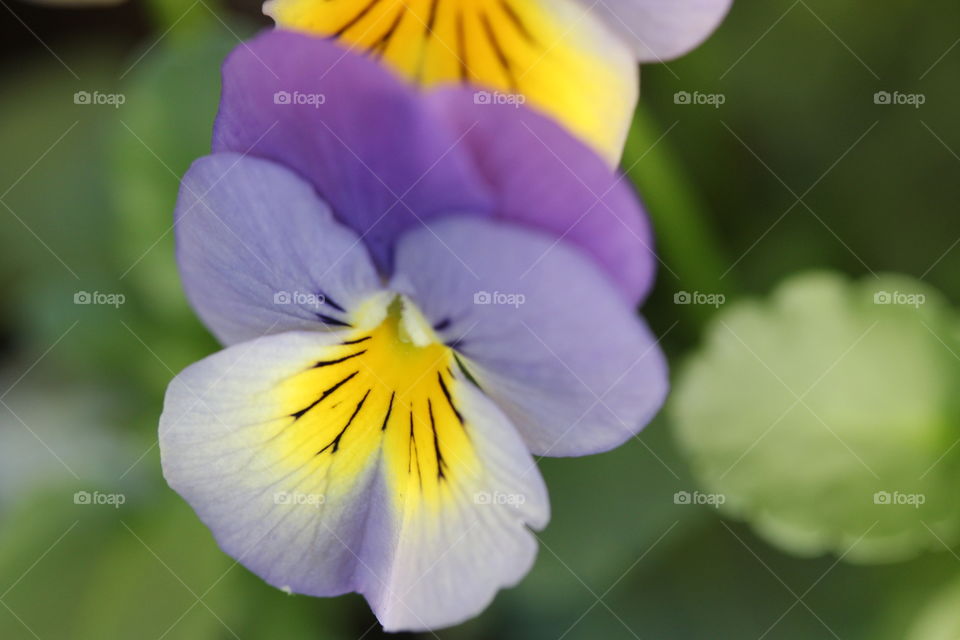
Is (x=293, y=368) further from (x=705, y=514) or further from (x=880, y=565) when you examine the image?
(x=880, y=565)

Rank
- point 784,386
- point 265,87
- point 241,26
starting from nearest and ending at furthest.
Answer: point 265,87, point 784,386, point 241,26

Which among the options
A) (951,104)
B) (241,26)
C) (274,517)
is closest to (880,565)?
(951,104)

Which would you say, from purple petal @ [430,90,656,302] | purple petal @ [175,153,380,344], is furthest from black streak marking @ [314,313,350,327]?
purple petal @ [430,90,656,302]

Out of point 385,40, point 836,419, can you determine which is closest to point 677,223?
point 836,419

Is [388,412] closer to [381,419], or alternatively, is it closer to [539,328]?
[381,419]

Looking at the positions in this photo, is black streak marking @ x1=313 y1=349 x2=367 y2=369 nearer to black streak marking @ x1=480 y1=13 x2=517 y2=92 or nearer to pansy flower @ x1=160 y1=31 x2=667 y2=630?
pansy flower @ x1=160 y1=31 x2=667 y2=630

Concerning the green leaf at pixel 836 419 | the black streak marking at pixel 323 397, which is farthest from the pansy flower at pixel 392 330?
the green leaf at pixel 836 419

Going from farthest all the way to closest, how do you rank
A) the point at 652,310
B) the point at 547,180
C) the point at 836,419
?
the point at 652,310 → the point at 836,419 → the point at 547,180
